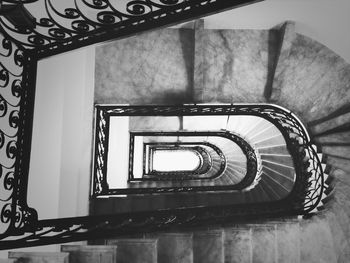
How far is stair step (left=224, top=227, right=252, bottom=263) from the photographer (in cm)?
447

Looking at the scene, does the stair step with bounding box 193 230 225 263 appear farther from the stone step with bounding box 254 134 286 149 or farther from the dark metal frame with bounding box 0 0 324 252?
the stone step with bounding box 254 134 286 149

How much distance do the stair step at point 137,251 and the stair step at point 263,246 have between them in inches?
59.6

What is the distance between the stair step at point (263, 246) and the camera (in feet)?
15.2

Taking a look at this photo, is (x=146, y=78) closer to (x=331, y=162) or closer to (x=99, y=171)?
(x=99, y=171)

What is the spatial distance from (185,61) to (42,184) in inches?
129

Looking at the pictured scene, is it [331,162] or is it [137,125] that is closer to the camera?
[331,162]

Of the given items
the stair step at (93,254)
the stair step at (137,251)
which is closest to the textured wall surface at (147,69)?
the stair step at (137,251)

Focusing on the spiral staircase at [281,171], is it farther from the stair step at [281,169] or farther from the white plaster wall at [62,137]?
the white plaster wall at [62,137]

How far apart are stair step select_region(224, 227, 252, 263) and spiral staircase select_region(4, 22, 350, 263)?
12 mm

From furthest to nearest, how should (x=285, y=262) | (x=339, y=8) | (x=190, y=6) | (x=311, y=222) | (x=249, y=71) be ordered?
1. (x=249, y=71)
2. (x=339, y=8)
3. (x=311, y=222)
4. (x=285, y=262)
5. (x=190, y=6)

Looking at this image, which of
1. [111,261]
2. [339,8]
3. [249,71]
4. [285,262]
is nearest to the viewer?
[111,261]

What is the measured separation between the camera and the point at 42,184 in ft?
15.4

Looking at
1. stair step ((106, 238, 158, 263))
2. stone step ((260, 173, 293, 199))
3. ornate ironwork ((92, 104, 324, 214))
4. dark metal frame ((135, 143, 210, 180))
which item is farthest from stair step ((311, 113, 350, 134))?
dark metal frame ((135, 143, 210, 180))

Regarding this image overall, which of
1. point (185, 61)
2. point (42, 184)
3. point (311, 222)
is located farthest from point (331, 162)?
point (42, 184)
